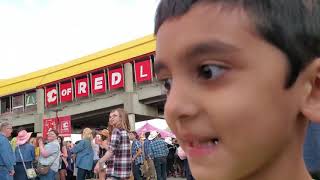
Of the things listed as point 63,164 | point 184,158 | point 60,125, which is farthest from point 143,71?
point 184,158

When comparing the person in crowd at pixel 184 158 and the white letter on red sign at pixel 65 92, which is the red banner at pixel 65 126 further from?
the white letter on red sign at pixel 65 92

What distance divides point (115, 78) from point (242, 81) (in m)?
20.3

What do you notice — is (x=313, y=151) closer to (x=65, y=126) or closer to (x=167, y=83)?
(x=167, y=83)

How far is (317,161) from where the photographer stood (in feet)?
5.03

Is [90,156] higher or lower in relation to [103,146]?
lower

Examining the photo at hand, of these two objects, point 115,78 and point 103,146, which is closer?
point 103,146

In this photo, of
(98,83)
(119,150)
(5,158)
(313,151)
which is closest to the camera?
(313,151)

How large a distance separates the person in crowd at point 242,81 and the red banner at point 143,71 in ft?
60.2

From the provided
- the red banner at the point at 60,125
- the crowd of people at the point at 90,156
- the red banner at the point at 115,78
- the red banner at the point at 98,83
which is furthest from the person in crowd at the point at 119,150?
the red banner at the point at 98,83

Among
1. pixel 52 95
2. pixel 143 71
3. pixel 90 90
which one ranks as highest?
pixel 143 71

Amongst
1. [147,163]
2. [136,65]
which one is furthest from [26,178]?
[136,65]

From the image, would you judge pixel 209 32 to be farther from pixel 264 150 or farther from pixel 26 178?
pixel 26 178

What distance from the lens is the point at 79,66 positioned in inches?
920

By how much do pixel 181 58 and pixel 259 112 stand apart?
169 millimetres
